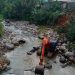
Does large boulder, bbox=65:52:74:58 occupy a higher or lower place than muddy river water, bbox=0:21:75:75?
higher

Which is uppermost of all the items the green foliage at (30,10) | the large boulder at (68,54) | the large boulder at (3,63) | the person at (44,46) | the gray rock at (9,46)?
the person at (44,46)

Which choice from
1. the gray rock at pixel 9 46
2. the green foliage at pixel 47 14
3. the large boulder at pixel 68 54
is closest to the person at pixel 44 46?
the large boulder at pixel 68 54

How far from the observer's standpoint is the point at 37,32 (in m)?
19.8

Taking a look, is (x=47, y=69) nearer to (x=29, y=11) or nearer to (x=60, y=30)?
(x=60, y=30)

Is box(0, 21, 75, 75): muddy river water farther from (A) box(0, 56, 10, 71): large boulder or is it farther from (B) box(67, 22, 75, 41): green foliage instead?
(B) box(67, 22, 75, 41): green foliage

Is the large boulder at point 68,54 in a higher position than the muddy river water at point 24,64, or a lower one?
higher

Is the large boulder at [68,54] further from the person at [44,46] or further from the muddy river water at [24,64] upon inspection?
the person at [44,46]

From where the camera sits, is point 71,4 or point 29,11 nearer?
point 71,4

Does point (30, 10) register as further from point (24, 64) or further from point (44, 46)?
point (24, 64)

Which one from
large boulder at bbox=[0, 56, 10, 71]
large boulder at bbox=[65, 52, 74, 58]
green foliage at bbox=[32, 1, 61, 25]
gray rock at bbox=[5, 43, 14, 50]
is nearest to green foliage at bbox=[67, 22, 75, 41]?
large boulder at bbox=[65, 52, 74, 58]

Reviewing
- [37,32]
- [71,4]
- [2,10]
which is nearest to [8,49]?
[37,32]

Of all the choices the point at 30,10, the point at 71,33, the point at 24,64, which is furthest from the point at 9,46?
the point at 30,10

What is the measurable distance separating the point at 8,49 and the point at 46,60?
113 inches

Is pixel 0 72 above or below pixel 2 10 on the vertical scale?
above
